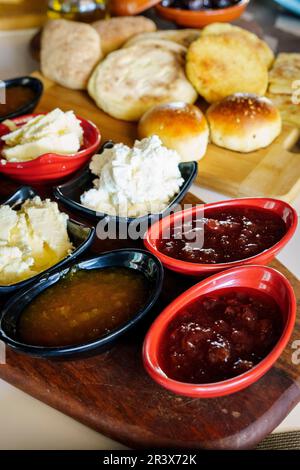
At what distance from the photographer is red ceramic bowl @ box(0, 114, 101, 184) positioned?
2480 mm

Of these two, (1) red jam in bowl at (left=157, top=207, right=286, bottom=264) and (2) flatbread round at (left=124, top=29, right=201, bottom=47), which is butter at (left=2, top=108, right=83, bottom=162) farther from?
(2) flatbread round at (left=124, top=29, right=201, bottom=47)

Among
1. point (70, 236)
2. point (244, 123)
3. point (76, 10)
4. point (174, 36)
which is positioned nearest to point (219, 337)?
point (70, 236)

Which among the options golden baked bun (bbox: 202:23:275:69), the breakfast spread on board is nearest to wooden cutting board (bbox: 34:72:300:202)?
the breakfast spread on board

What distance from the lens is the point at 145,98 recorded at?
3.07 m

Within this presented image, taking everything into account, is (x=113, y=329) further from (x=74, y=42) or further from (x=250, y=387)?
(x=74, y=42)

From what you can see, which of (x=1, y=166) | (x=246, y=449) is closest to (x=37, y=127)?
(x=1, y=166)

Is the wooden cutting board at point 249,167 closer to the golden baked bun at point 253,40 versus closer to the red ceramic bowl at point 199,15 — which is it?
the golden baked bun at point 253,40

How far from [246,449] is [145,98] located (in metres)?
2.08

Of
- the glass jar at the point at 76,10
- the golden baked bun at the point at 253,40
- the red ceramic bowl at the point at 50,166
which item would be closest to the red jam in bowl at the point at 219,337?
the red ceramic bowl at the point at 50,166

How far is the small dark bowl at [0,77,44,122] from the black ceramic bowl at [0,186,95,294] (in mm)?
702

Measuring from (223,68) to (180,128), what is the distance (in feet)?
2.30

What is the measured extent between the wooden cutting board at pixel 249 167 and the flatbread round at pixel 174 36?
2.38 ft

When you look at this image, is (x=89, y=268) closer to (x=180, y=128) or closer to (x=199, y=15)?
(x=180, y=128)

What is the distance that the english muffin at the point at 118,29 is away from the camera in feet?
11.8
